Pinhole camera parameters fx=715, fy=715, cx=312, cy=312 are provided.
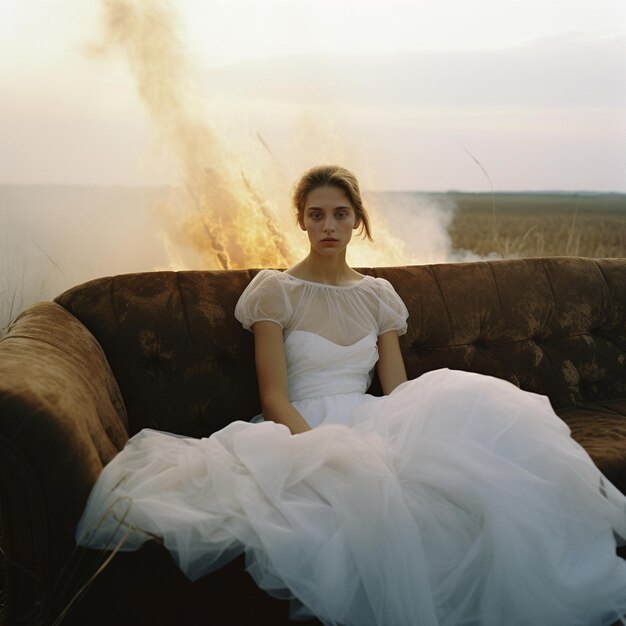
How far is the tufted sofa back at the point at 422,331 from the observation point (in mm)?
2104

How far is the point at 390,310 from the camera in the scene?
A: 225cm

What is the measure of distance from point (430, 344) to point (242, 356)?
0.67m

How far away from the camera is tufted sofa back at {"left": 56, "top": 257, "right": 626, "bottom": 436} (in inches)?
82.8

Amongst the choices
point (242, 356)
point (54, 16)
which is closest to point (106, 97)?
point (54, 16)

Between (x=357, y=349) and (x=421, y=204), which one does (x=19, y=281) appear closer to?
(x=357, y=349)

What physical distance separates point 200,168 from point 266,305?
3.61ft

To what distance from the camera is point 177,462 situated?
1518 millimetres

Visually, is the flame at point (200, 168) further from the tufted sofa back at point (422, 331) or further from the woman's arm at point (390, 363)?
the woman's arm at point (390, 363)

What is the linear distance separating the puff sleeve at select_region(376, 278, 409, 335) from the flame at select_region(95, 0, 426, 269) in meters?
0.88

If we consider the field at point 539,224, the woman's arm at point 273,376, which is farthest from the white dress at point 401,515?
the field at point 539,224

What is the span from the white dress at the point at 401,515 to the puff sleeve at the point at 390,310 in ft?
2.00

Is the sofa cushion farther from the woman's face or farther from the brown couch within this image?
the woman's face

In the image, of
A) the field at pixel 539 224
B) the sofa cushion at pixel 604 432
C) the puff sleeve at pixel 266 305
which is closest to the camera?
the sofa cushion at pixel 604 432

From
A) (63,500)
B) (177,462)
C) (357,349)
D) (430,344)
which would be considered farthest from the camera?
(430,344)
